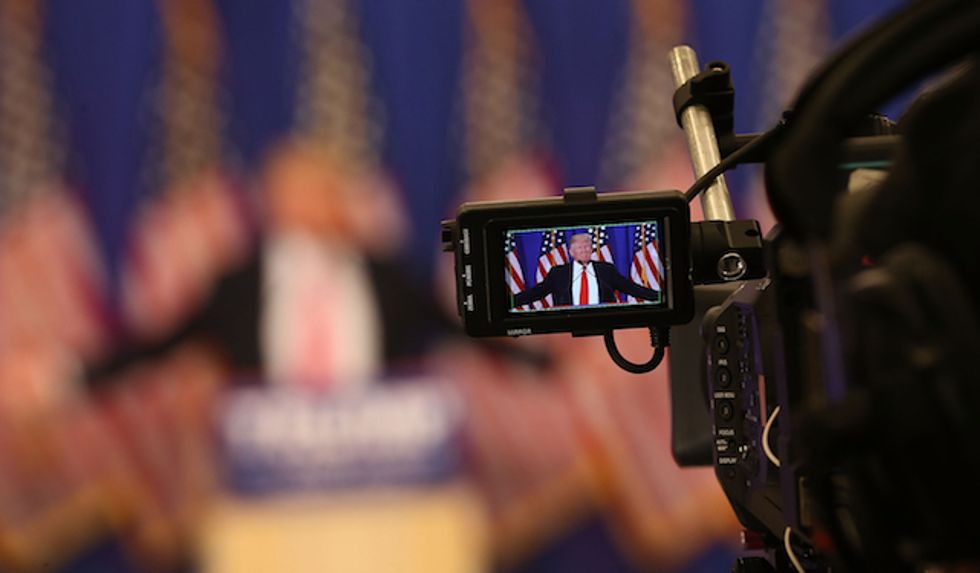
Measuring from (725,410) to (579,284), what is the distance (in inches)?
7.2

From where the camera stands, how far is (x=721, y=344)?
0.98 meters

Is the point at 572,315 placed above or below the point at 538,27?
below

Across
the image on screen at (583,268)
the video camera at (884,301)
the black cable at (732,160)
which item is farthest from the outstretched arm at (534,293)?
the video camera at (884,301)

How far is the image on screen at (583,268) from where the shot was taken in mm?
933

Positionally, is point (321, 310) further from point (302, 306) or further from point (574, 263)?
point (574, 263)

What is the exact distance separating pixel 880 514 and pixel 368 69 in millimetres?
2253

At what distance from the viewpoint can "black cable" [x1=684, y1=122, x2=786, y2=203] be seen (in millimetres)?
831

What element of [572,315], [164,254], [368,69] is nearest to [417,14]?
[368,69]

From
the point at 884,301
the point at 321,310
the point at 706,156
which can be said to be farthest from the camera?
the point at 321,310

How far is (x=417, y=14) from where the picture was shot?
2631 mm

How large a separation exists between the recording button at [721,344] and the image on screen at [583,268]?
8 centimetres

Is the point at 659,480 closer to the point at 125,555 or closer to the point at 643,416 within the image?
the point at 643,416

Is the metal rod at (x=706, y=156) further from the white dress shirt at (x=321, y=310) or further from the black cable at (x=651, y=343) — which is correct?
the white dress shirt at (x=321, y=310)

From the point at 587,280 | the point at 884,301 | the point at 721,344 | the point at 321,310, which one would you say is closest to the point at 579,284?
the point at 587,280
